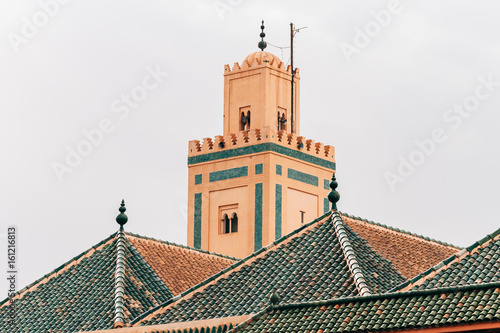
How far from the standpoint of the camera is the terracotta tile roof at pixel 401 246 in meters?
23.9

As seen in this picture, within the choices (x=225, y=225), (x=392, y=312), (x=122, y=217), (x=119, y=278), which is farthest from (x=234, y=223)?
(x=392, y=312)

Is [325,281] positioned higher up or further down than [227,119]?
further down

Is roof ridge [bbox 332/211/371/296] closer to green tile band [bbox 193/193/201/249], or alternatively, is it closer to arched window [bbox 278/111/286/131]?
green tile band [bbox 193/193/201/249]

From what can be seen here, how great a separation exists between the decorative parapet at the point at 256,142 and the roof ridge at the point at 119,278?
18085mm

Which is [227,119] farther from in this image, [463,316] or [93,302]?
[463,316]

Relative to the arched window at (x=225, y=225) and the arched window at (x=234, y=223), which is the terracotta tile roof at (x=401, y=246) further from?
the arched window at (x=225, y=225)

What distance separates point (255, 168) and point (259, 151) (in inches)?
21.6

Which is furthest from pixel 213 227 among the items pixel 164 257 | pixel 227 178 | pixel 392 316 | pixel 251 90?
pixel 392 316

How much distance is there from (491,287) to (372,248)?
225 inches

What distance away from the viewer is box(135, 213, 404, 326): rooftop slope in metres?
22.0

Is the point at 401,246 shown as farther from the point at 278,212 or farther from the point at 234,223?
the point at 234,223

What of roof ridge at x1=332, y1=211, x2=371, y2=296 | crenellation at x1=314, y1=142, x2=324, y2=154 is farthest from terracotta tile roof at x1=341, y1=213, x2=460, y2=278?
crenellation at x1=314, y1=142, x2=324, y2=154

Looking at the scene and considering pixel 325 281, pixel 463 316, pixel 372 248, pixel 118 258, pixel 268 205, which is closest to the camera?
pixel 463 316

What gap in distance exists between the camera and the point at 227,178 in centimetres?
4447
